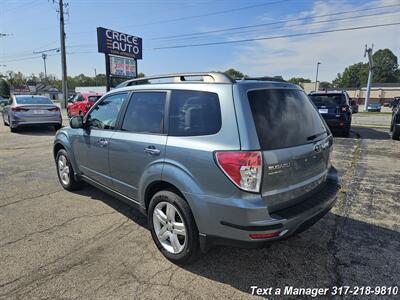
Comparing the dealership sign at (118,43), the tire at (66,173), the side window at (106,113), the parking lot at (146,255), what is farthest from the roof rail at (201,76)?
the dealership sign at (118,43)

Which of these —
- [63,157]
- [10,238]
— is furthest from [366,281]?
[63,157]

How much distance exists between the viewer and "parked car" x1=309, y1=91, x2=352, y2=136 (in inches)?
415

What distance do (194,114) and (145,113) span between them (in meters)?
0.81

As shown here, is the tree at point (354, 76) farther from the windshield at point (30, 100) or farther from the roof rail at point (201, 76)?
the roof rail at point (201, 76)

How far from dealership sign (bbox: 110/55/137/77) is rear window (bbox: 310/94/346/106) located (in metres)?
13.3

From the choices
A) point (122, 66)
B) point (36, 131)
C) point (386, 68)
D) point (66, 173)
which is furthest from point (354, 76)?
point (66, 173)

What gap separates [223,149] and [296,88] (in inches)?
50.2

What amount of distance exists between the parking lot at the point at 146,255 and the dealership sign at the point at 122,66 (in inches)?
614

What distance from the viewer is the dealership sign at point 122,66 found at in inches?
750

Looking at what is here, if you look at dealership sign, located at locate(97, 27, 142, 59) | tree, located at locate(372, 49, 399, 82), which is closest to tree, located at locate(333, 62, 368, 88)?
tree, located at locate(372, 49, 399, 82)

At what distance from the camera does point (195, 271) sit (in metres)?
2.83

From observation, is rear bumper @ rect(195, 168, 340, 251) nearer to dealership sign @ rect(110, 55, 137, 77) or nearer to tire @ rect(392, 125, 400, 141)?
tire @ rect(392, 125, 400, 141)

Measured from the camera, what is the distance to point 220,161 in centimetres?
237

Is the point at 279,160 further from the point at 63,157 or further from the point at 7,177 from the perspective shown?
the point at 7,177
